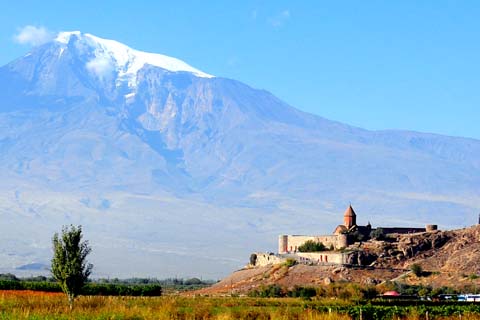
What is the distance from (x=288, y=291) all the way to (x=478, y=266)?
75.2 feet

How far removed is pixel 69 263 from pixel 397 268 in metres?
56.6

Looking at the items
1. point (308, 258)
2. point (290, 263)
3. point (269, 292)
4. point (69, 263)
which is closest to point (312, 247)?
point (308, 258)

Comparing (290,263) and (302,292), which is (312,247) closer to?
(290,263)

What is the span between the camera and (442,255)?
105938 mm

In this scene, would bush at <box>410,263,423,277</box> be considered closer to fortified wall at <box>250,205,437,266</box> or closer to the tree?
fortified wall at <box>250,205,437,266</box>

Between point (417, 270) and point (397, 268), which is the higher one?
point (397, 268)

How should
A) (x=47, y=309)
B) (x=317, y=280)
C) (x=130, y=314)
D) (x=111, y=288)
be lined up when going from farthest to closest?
(x=317, y=280) < (x=111, y=288) < (x=47, y=309) < (x=130, y=314)

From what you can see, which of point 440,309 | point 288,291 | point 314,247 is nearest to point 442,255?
point 314,247

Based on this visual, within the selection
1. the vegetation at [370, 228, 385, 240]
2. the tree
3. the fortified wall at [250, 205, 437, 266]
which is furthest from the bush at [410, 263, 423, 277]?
the tree

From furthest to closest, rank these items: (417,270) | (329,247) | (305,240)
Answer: (305,240)
(329,247)
(417,270)

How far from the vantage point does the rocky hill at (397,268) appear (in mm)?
96756

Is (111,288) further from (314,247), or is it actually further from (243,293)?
(314,247)

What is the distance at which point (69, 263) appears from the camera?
177 ft

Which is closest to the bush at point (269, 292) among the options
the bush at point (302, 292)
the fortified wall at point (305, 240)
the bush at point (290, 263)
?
the bush at point (302, 292)
